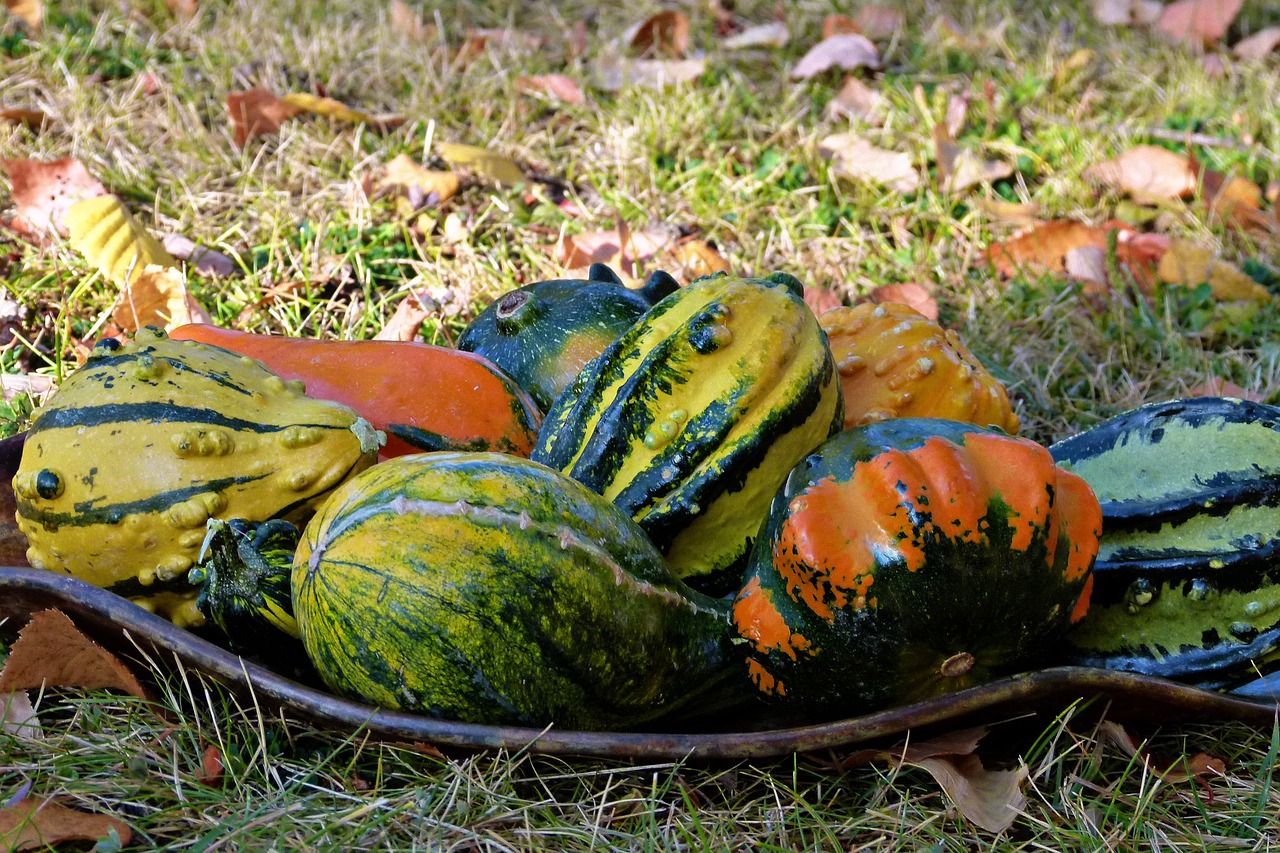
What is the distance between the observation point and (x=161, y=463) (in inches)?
78.7

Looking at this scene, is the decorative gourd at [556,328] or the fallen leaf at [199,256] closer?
the decorative gourd at [556,328]

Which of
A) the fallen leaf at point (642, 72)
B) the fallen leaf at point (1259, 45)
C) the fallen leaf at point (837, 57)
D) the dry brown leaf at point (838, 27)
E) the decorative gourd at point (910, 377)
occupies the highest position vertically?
the decorative gourd at point (910, 377)

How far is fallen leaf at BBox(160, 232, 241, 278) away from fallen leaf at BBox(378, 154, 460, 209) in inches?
27.4

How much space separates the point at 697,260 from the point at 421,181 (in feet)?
3.70

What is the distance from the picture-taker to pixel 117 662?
2.08m

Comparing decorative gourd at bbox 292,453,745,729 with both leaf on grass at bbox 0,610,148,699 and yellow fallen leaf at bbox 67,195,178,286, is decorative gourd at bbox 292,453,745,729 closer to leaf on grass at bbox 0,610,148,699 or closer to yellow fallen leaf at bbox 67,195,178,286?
leaf on grass at bbox 0,610,148,699

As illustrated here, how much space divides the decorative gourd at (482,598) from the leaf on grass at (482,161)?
8.72 ft

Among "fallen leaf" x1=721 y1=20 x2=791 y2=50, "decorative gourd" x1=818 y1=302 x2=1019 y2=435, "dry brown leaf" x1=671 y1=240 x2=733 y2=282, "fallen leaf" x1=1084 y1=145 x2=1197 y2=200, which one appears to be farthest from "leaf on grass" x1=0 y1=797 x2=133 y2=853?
"fallen leaf" x1=721 y1=20 x2=791 y2=50

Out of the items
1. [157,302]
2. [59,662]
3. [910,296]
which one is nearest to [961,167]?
[910,296]

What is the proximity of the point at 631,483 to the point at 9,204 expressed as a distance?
3.11 metres

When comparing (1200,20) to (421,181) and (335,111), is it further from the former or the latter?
(335,111)

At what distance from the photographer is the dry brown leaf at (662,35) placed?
537 cm

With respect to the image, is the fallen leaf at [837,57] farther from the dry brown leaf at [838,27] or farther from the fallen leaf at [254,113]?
the fallen leaf at [254,113]

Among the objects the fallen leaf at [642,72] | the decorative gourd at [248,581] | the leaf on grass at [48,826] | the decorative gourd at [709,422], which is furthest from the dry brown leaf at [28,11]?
the leaf on grass at [48,826]
